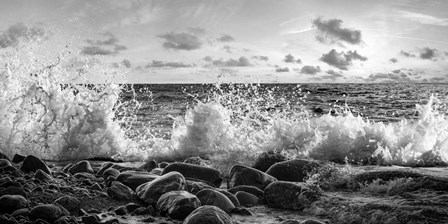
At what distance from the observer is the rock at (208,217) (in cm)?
420

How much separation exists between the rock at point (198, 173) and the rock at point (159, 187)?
0.98m

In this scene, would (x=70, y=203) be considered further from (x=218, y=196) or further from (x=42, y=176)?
(x=218, y=196)

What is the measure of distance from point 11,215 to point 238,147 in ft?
18.5

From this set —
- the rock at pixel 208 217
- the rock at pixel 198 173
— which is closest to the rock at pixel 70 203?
the rock at pixel 208 217

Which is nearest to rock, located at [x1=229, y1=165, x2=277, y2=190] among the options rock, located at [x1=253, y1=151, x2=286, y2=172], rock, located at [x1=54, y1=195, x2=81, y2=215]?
rock, located at [x1=253, y1=151, x2=286, y2=172]

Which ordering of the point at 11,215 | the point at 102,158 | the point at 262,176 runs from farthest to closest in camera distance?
the point at 102,158 < the point at 262,176 < the point at 11,215

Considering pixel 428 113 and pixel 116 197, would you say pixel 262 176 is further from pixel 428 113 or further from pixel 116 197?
pixel 428 113

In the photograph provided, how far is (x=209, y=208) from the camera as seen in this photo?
4395mm

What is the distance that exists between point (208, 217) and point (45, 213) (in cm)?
170

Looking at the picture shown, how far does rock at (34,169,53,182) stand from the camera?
587 cm

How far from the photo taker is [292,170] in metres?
7.05

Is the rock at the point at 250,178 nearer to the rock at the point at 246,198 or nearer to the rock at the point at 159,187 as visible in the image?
the rock at the point at 246,198

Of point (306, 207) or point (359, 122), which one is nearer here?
point (306, 207)

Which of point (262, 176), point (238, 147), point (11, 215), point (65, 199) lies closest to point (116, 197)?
point (65, 199)
